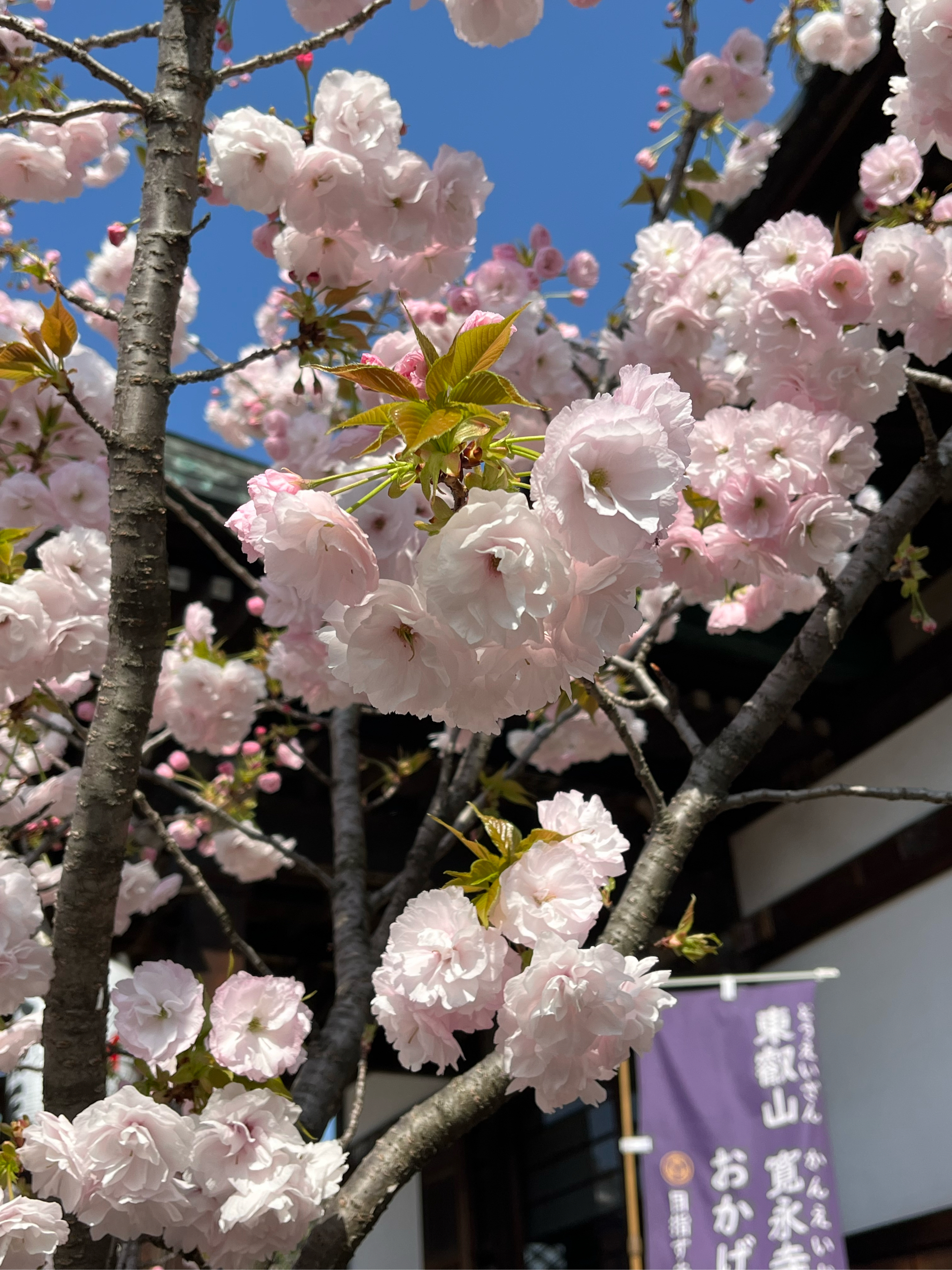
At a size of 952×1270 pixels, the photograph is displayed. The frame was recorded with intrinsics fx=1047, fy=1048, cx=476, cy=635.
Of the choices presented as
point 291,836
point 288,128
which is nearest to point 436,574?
point 288,128

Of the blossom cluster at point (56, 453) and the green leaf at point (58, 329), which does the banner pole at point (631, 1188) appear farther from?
the green leaf at point (58, 329)

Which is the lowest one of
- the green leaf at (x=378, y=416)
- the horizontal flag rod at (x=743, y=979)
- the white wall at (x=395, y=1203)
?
the white wall at (x=395, y=1203)

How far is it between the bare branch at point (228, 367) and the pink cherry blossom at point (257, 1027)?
3.03ft

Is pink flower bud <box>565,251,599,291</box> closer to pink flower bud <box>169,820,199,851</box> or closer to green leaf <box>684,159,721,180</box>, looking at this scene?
green leaf <box>684,159,721,180</box>

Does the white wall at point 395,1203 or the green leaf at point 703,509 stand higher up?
the green leaf at point 703,509

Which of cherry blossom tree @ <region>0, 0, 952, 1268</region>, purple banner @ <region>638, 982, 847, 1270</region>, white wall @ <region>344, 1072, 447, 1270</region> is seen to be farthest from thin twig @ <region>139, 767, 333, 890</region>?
A: white wall @ <region>344, 1072, 447, 1270</region>

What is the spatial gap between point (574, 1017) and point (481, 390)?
0.74m

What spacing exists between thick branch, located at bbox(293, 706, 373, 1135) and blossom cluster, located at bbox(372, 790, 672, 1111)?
51cm

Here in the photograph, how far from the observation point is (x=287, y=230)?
2166 millimetres

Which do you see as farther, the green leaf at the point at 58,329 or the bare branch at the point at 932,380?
the bare branch at the point at 932,380

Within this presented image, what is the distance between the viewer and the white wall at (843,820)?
5.01 metres

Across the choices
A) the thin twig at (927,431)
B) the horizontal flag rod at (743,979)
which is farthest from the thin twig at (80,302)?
the horizontal flag rod at (743,979)

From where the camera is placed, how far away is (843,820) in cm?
552

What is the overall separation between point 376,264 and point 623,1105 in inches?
155
